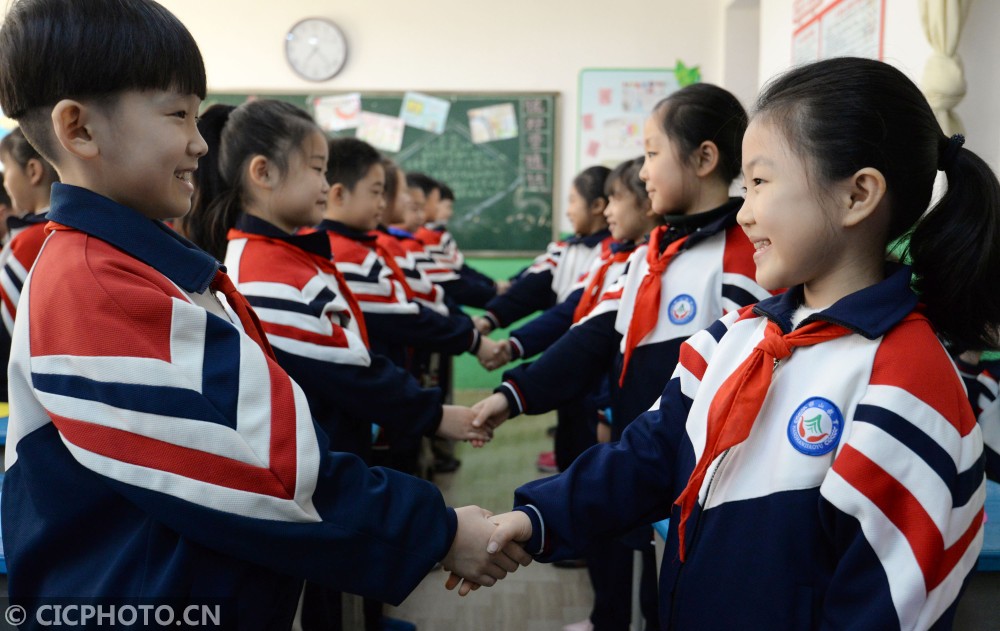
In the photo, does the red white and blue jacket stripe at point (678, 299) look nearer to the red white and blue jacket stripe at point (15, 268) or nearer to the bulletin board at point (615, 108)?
the red white and blue jacket stripe at point (15, 268)

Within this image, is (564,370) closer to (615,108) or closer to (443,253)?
(443,253)

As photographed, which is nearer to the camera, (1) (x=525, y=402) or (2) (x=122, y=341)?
(2) (x=122, y=341)

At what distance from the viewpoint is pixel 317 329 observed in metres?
1.70

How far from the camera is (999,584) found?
1.20 meters

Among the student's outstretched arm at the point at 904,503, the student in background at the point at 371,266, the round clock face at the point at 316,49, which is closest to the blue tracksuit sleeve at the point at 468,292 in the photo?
the student in background at the point at 371,266

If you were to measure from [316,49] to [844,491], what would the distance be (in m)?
5.66

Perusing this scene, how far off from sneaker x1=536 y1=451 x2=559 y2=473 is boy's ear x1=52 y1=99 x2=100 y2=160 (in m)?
3.30

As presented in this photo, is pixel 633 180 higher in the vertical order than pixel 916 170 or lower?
lower

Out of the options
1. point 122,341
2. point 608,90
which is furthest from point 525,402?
point 608,90

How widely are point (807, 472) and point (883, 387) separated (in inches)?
5.3

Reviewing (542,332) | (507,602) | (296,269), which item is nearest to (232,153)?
(296,269)

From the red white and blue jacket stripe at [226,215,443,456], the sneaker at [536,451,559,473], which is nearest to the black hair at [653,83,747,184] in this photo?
the red white and blue jacket stripe at [226,215,443,456]

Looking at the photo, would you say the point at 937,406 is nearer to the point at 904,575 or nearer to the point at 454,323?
the point at 904,575

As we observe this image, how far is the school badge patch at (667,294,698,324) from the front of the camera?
1588mm
